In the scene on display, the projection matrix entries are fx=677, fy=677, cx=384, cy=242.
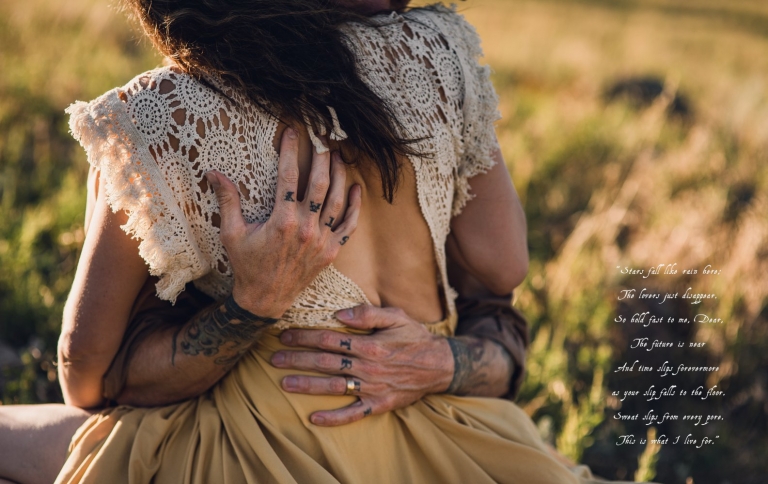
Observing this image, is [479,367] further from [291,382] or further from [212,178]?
[212,178]

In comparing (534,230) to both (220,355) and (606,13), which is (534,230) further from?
(606,13)

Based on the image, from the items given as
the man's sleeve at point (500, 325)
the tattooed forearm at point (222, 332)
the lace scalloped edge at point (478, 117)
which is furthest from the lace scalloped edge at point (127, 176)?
the man's sleeve at point (500, 325)

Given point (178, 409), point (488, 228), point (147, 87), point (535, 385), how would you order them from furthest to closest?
point (535, 385) < point (488, 228) < point (178, 409) < point (147, 87)

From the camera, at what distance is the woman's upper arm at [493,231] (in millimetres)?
1931

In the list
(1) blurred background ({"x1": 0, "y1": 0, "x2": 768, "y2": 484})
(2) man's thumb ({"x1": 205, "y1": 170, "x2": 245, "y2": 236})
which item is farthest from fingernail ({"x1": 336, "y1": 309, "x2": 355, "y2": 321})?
(1) blurred background ({"x1": 0, "y1": 0, "x2": 768, "y2": 484})

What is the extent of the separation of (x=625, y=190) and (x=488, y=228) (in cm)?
331

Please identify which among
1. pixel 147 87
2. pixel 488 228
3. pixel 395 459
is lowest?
pixel 395 459

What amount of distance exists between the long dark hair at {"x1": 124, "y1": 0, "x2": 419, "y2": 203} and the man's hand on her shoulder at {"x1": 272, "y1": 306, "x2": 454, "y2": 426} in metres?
0.51

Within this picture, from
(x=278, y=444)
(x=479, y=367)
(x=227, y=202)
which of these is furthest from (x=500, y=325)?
(x=227, y=202)

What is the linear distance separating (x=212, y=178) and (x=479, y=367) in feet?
3.26

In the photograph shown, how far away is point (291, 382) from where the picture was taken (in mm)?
1678

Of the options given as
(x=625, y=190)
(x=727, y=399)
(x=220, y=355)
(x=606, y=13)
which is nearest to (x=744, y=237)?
(x=625, y=190)

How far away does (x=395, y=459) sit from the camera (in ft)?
5.63

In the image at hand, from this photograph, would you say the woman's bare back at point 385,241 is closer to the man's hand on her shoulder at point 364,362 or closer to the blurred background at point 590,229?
the man's hand on her shoulder at point 364,362
